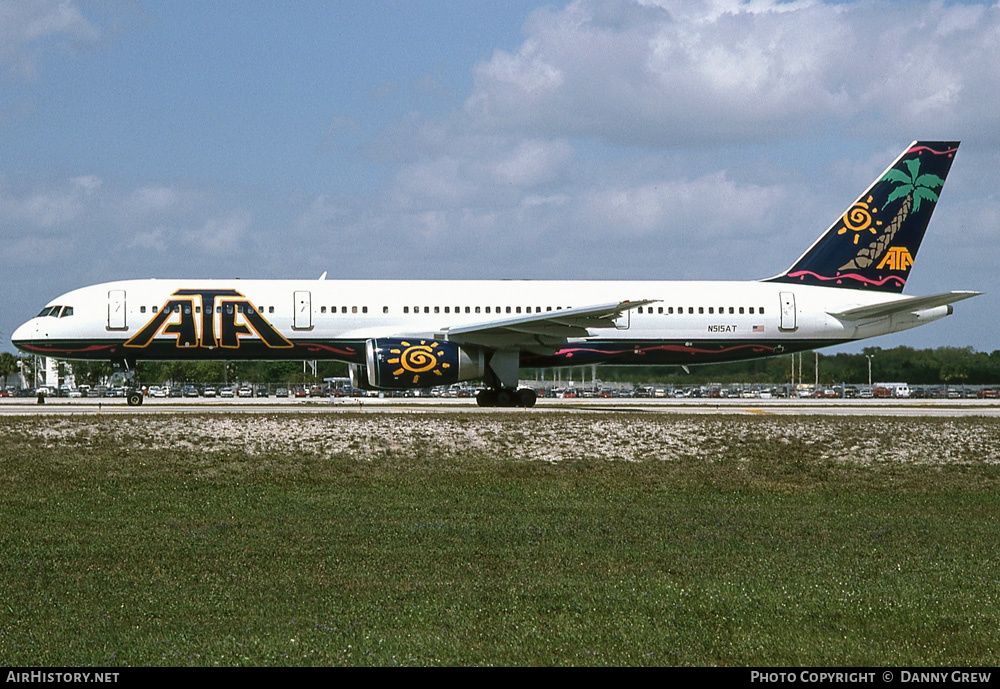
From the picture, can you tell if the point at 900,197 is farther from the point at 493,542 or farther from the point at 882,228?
the point at 493,542

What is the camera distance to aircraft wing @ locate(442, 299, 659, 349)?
3111 cm

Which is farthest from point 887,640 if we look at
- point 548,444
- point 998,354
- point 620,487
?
point 998,354

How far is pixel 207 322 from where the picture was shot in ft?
107

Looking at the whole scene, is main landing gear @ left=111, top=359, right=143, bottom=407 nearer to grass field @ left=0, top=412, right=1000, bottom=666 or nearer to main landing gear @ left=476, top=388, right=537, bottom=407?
grass field @ left=0, top=412, right=1000, bottom=666

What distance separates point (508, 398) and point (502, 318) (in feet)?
8.89

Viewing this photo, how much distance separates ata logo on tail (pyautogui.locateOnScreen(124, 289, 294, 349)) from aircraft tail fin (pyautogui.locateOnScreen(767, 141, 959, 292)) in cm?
1874

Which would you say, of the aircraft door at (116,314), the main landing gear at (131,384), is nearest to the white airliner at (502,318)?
the aircraft door at (116,314)

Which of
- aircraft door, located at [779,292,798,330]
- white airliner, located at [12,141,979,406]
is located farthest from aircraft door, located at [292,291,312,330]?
aircraft door, located at [779,292,798,330]

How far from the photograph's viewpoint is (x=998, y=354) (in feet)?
Answer: 276

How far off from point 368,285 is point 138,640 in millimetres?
26156

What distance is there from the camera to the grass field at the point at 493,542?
8344mm

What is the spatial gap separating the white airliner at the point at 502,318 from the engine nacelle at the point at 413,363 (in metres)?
0.04

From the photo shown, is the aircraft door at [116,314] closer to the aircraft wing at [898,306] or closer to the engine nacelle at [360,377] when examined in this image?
the engine nacelle at [360,377]
